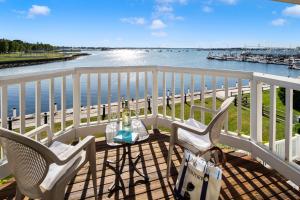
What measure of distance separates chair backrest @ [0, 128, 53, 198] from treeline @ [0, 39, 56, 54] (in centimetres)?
5747

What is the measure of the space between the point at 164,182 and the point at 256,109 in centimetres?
150

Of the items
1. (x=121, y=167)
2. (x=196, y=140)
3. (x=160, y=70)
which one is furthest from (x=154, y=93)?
(x=196, y=140)

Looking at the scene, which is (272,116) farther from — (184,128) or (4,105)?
(4,105)

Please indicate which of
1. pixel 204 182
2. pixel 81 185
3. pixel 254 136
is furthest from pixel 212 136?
pixel 81 185

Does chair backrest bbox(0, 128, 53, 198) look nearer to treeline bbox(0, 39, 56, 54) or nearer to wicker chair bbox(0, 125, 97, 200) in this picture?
wicker chair bbox(0, 125, 97, 200)

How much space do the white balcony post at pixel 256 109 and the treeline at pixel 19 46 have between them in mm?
57178

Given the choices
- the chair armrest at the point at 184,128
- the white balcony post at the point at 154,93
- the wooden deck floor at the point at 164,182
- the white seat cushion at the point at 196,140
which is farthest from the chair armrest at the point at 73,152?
the white balcony post at the point at 154,93

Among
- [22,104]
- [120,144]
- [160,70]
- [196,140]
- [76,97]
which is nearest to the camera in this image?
[120,144]

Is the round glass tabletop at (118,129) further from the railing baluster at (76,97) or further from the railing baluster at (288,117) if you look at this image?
the railing baluster at (288,117)

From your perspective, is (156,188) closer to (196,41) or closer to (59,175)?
(59,175)

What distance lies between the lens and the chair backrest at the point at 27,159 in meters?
1.42

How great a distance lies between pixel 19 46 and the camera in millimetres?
57594

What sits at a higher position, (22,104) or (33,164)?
(22,104)

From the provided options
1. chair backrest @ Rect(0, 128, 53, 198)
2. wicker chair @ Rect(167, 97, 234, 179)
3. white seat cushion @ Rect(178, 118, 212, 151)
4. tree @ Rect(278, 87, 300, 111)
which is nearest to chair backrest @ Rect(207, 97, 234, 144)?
wicker chair @ Rect(167, 97, 234, 179)
